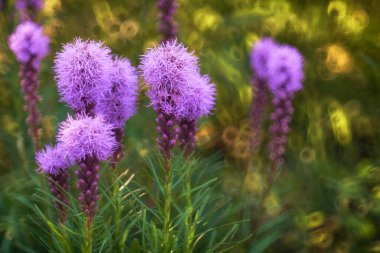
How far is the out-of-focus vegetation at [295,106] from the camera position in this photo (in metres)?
2.49

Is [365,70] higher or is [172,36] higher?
[365,70]

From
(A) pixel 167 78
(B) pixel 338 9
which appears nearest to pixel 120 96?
(A) pixel 167 78

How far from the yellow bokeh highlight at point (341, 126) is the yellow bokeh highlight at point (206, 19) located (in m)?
0.98

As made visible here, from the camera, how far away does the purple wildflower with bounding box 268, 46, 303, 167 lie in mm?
2154

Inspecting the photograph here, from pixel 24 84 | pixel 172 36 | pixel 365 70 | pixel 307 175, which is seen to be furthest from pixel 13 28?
pixel 365 70

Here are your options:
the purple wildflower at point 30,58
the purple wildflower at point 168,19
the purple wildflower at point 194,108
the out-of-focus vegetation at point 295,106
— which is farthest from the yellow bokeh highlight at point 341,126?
the purple wildflower at point 30,58

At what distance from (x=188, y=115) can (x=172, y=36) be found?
910mm

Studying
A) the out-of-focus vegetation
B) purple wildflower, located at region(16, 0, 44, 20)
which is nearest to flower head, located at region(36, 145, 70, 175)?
the out-of-focus vegetation

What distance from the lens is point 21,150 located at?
2.32 m

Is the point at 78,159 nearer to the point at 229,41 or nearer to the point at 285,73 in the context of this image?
the point at 285,73

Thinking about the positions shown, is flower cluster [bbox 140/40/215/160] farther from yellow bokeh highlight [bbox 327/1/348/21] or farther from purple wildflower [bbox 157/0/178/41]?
yellow bokeh highlight [bbox 327/1/348/21]

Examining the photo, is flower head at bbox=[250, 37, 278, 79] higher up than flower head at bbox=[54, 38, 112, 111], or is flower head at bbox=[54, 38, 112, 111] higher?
flower head at bbox=[250, 37, 278, 79]

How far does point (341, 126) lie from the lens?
294cm

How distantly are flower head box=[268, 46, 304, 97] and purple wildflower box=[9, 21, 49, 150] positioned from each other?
1054 millimetres
